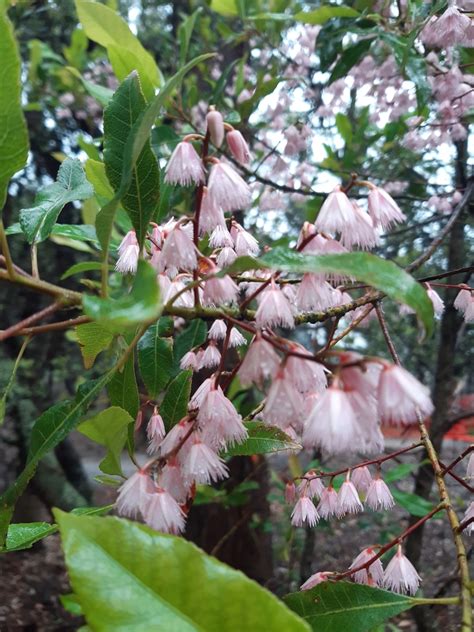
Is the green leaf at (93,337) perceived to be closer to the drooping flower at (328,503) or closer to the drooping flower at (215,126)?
the drooping flower at (215,126)

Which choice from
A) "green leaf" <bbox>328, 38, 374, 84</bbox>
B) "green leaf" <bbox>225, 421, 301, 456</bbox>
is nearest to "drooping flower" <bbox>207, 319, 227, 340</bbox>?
"green leaf" <bbox>225, 421, 301, 456</bbox>

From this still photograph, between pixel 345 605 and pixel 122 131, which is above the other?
pixel 122 131

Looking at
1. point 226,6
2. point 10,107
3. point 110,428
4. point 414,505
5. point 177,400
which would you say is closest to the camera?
point 10,107

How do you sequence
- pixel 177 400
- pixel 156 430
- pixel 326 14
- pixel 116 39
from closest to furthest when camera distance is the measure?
pixel 177 400 < pixel 156 430 < pixel 116 39 < pixel 326 14

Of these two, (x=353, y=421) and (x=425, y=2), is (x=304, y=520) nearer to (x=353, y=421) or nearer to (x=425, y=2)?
(x=353, y=421)

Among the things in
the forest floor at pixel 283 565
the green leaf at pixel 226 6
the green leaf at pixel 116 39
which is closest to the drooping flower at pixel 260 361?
the green leaf at pixel 116 39

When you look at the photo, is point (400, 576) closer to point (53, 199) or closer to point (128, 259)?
point (128, 259)

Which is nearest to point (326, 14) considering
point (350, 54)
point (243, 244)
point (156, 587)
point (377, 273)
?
point (350, 54)

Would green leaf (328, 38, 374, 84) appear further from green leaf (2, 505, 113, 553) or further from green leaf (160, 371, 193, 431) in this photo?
green leaf (2, 505, 113, 553)
